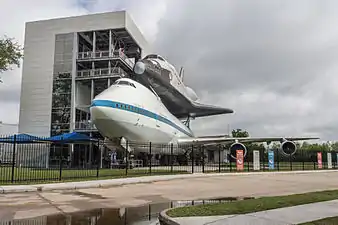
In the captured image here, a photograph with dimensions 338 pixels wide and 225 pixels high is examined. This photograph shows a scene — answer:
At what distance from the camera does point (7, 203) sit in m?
10.5

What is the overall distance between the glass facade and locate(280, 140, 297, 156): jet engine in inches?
1051

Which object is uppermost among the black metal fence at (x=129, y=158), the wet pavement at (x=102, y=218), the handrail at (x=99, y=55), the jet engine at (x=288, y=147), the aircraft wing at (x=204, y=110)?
the handrail at (x=99, y=55)

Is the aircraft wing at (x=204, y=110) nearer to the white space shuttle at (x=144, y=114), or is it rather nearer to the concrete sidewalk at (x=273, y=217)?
the white space shuttle at (x=144, y=114)

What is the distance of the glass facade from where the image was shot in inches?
1885

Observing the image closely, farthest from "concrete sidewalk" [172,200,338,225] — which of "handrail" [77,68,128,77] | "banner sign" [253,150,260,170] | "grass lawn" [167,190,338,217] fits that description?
"handrail" [77,68,128,77]

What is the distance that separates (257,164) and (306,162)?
24.0m

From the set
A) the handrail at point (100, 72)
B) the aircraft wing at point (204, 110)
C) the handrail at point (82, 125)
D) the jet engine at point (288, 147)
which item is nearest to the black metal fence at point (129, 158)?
the jet engine at point (288, 147)

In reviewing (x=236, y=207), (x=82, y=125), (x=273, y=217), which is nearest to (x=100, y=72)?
(x=82, y=125)

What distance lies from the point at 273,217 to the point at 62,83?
4477 cm

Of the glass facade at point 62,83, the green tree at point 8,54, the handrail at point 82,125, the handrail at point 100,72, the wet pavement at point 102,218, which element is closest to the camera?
the wet pavement at point 102,218

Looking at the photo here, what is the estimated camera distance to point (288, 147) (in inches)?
1471

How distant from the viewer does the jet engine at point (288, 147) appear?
122 feet

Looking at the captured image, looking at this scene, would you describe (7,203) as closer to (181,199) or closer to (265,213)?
(181,199)

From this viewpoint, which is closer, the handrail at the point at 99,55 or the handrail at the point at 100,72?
the handrail at the point at 100,72
